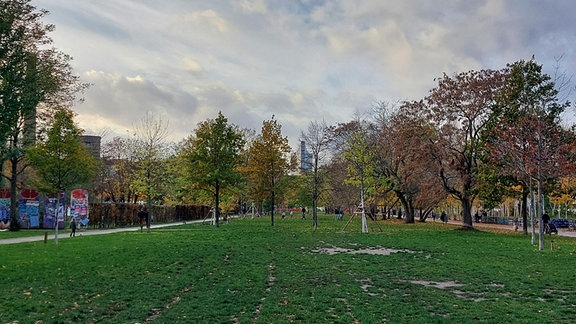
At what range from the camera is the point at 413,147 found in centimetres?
3481

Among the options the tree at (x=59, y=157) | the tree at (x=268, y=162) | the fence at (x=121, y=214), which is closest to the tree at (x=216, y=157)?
the tree at (x=268, y=162)

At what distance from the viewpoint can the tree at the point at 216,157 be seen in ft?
126

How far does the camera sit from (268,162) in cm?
4159

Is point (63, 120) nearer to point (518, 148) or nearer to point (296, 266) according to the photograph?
point (296, 266)

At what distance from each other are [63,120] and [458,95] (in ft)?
94.6

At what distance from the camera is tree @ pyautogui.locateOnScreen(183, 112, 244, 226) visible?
38438 mm

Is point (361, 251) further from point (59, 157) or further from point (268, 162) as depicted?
point (59, 157)

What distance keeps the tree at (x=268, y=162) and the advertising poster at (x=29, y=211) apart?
641 inches

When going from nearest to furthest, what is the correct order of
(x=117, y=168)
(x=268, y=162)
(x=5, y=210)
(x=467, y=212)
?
(x=5, y=210) < (x=467, y=212) < (x=268, y=162) < (x=117, y=168)

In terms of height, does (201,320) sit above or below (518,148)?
below

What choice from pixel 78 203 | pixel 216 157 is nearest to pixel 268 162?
pixel 216 157

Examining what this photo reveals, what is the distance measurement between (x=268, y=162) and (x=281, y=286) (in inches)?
1211

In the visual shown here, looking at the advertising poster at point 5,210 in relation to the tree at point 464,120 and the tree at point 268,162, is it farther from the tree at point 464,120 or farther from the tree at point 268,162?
the tree at point 464,120

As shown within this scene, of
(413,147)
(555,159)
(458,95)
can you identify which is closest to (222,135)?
(413,147)
